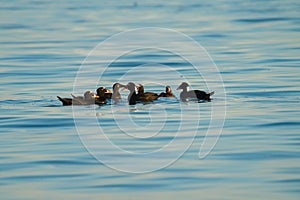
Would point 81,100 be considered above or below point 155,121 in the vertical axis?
above

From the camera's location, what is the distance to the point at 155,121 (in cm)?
1411

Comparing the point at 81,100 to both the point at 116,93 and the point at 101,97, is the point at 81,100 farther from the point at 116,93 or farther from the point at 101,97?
the point at 116,93

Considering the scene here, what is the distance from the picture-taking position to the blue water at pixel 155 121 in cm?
988

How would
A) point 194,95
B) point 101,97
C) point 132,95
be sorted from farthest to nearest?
point 132,95
point 101,97
point 194,95

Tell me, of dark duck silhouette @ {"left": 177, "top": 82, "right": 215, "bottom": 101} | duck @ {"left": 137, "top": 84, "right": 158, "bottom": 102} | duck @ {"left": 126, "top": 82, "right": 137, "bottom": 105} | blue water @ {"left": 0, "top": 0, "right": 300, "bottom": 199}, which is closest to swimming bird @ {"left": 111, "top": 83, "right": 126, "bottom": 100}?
duck @ {"left": 126, "top": 82, "right": 137, "bottom": 105}

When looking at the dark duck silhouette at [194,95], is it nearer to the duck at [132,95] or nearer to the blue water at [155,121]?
the blue water at [155,121]

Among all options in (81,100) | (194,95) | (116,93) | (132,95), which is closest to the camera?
(81,100)

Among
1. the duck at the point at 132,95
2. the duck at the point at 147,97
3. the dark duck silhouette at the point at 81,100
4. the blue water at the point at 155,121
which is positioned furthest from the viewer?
the duck at the point at 132,95

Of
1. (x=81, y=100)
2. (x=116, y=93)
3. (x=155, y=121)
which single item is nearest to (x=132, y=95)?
(x=116, y=93)

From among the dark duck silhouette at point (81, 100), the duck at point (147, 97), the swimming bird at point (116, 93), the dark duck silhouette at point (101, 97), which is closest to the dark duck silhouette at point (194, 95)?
the duck at point (147, 97)

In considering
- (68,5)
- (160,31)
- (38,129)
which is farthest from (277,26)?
(38,129)

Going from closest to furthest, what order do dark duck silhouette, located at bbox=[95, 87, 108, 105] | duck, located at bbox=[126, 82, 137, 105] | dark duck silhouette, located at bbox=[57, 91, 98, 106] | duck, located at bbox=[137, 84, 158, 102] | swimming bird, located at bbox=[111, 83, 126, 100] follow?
dark duck silhouette, located at bbox=[57, 91, 98, 106]
duck, located at bbox=[137, 84, 158, 102]
dark duck silhouette, located at bbox=[95, 87, 108, 105]
duck, located at bbox=[126, 82, 137, 105]
swimming bird, located at bbox=[111, 83, 126, 100]

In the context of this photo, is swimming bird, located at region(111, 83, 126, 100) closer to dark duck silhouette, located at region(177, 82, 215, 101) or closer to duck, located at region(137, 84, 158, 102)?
duck, located at region(137, 84, 158, 102)

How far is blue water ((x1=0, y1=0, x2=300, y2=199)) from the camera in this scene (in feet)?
32.4
